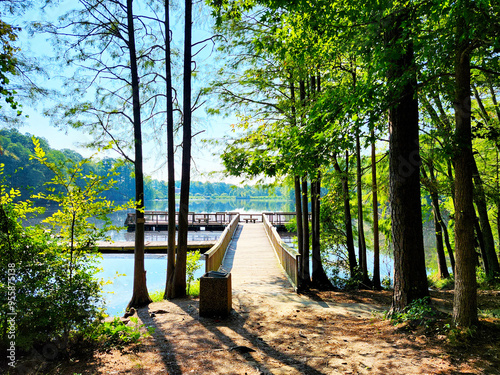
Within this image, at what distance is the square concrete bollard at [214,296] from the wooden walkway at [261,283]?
24.8 inches

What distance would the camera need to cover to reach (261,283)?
29.8 feet

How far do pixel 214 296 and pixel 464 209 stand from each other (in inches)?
171

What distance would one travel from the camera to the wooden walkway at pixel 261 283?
679cm

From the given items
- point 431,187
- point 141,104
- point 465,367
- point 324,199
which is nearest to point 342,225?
point 324,199

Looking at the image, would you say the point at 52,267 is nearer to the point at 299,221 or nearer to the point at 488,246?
the point at 299,221

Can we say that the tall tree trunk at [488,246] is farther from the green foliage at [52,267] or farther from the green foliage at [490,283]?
the green foliage at [52,267]

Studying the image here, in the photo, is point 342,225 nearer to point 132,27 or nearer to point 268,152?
point 268,152

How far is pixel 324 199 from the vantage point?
37.6ft

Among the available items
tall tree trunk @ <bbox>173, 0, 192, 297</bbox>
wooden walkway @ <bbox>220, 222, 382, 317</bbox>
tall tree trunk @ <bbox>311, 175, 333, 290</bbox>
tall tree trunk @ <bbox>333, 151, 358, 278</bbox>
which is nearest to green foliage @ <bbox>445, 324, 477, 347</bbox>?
wooden walkway @ <bbox>220, 222, 382, 317</bbox>

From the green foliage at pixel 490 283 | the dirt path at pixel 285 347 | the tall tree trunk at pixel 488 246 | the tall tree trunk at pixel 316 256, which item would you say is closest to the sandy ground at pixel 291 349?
the dirt path at pixel 285 347

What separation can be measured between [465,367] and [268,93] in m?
8.25

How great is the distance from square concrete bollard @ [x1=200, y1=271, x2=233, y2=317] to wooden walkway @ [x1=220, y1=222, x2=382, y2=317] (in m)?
0.63

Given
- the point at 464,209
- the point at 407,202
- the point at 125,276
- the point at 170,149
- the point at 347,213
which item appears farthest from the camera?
the point at 125,276

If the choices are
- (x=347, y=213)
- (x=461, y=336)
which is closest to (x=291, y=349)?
(x=461, y=336)
